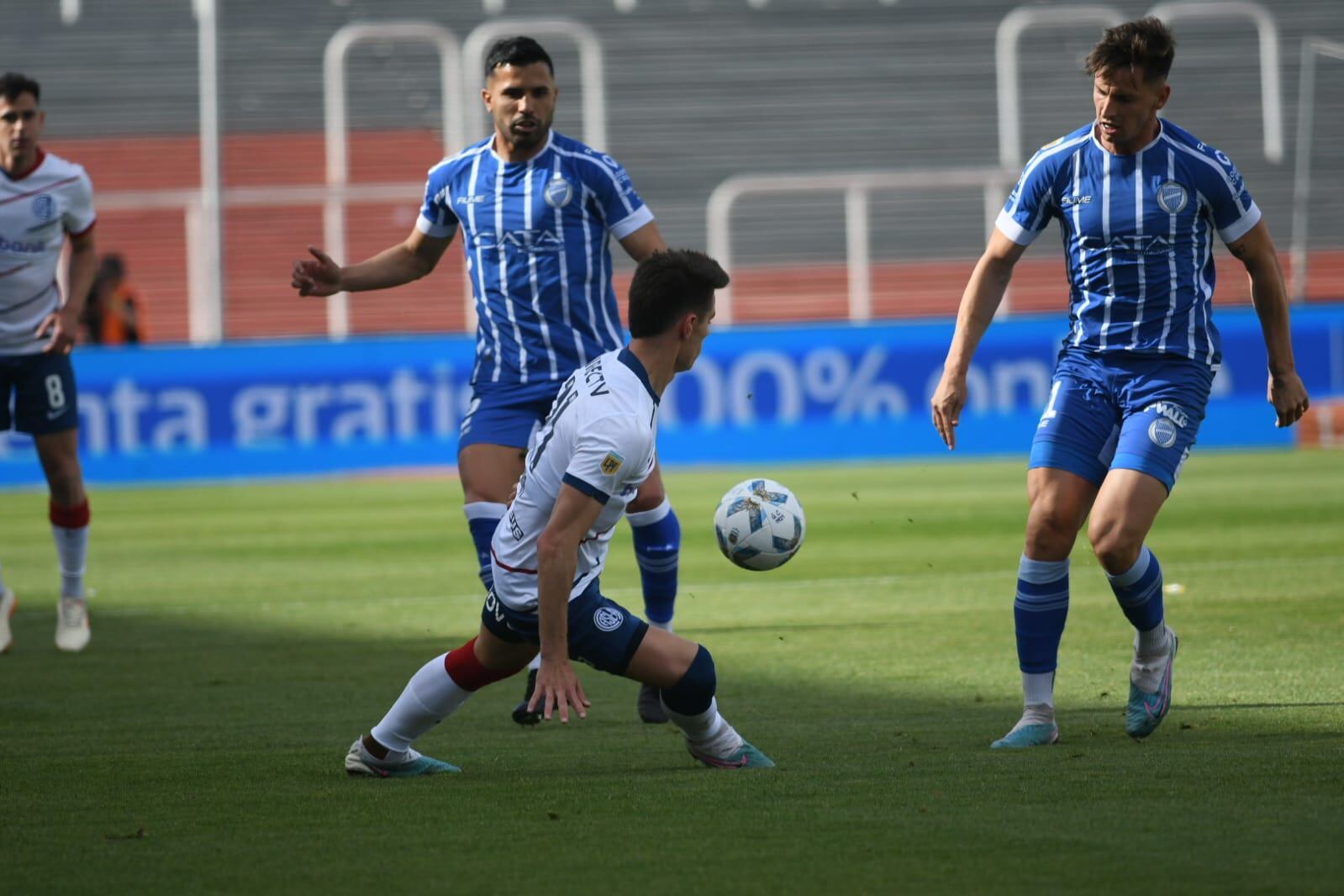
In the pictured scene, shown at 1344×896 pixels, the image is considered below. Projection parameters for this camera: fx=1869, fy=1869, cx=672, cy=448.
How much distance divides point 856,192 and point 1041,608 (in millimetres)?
19351

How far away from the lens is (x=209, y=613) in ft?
30.0

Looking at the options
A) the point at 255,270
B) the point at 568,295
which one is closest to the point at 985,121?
the point at 255,270

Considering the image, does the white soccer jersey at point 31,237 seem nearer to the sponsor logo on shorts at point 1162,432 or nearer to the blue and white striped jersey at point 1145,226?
the blue and white striped jersey at point 1145,226

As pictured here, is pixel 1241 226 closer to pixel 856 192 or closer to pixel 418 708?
pixel 418 708

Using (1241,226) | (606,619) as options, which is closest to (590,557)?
(606,619)

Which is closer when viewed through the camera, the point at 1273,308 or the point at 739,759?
the point at 739,759

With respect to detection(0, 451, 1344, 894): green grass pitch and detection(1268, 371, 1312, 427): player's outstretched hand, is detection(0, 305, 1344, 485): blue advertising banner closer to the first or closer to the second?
detection(0, 451, 1344, 894): green grass pitch

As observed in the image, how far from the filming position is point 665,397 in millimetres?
A: 15906

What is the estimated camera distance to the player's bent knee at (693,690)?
188 inches

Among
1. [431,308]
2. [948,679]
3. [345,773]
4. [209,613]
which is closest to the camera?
[345,773]

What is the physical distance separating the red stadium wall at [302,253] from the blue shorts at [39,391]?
16.0 metres

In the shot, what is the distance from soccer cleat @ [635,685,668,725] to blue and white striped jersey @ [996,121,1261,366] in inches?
68.2

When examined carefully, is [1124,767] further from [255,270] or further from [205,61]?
[255,270]

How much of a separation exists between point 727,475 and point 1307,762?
12.2 metres
